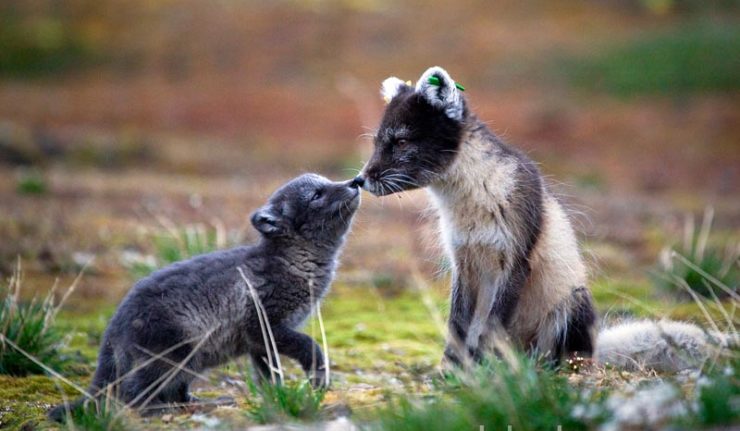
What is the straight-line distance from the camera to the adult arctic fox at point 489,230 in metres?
6.62

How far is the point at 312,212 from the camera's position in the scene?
7.26m

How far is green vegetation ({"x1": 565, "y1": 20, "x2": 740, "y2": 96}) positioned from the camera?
1288 inches

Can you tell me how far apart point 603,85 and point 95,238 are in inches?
984

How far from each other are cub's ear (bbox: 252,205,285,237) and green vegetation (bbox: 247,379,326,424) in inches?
66.1

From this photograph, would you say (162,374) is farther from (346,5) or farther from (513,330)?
(346,5)

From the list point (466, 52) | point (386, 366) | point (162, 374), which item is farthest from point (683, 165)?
point (162, 374)

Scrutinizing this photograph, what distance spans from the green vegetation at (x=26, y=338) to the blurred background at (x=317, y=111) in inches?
67.7

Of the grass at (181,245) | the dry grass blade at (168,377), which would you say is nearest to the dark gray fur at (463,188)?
the dry grass blade at (168,377)

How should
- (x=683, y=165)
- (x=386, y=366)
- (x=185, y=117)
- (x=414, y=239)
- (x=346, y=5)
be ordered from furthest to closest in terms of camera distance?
(x=346, y=5) < (x=185, y=117) < (x=683, y=165) < (x=414, y=239) < (x=386, y=366)

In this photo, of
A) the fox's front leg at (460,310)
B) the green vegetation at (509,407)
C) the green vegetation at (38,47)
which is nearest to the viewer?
the green vegetation at (509,407)

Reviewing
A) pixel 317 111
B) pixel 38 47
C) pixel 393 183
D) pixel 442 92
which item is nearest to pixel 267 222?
pixel 393 183

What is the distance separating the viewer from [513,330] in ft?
22.4

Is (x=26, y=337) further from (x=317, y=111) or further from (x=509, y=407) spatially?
(x=317, y=111)

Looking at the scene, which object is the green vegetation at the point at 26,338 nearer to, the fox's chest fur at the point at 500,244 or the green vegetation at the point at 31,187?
the fox's chest fur at the point at 500,244
